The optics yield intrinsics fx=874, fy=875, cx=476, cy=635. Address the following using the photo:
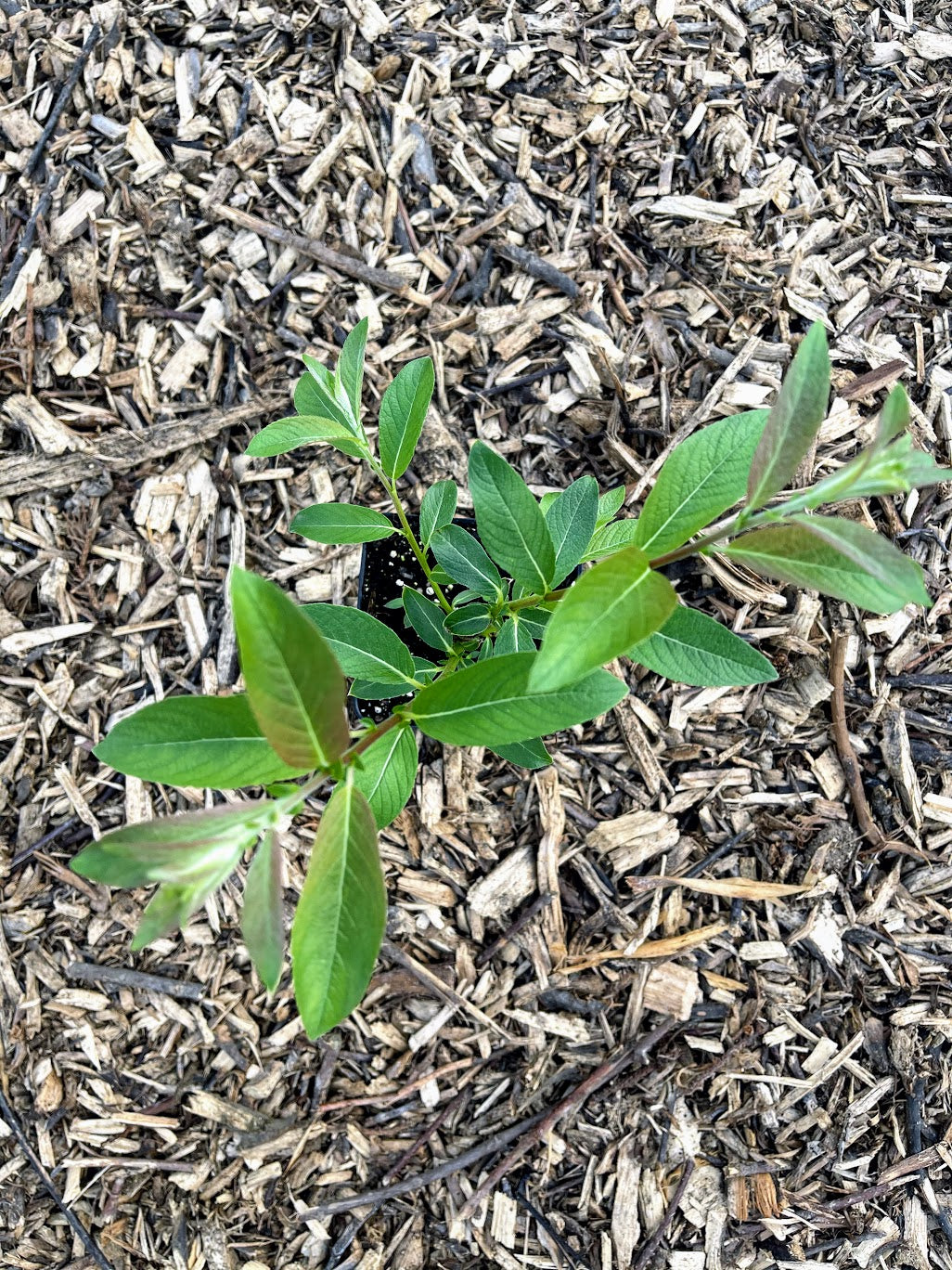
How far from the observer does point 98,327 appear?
2406mm

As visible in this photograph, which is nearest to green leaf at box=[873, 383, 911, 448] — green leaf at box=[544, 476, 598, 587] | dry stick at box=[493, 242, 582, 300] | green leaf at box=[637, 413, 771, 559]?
green leaf at box=[637, 413, 771, 559]

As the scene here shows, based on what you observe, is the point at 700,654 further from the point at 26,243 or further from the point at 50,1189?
the point at 26,243

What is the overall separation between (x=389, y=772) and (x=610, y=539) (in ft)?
1.82

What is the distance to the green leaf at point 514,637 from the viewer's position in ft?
4.72

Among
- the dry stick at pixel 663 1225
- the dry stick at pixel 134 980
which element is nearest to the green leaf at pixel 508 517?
the dry stick at pixel 134 980

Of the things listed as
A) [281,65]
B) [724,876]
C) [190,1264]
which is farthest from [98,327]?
[190,1264]

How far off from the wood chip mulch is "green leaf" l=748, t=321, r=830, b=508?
50.7 inches

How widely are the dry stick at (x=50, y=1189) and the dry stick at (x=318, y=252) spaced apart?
2.29 meters

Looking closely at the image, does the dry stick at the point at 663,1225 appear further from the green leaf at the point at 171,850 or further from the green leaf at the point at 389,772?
the green leaf at the point at 171,850

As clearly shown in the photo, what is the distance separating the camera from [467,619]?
1.59 m

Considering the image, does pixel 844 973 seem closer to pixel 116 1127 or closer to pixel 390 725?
pixel 390 725

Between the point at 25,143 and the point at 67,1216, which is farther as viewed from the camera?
the point at 25,143

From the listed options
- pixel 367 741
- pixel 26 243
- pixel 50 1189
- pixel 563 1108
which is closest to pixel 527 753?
pixel 367 741

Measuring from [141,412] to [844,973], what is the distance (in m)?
2.36
